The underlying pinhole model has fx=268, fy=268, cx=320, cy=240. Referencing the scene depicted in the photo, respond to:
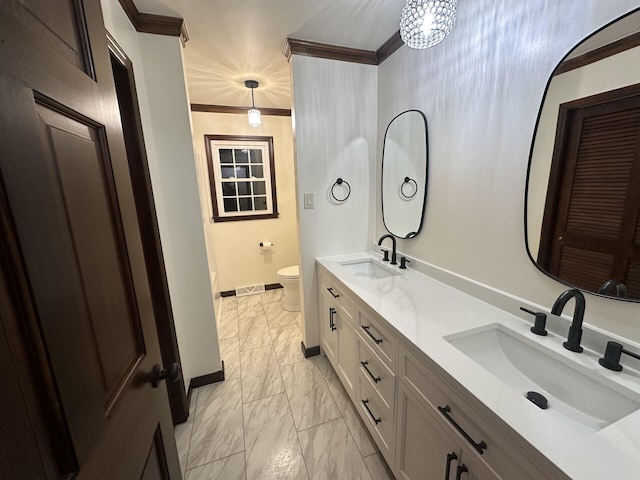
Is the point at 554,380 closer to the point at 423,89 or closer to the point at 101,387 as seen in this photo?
the point at 101,387

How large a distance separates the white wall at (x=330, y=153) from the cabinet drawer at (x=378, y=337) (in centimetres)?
81

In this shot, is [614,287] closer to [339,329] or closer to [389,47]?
[339,329]

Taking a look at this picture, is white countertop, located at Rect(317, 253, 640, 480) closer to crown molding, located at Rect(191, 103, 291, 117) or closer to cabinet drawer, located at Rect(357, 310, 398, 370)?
cabinet drawer, located at Rect(357, 310, 398, 370)

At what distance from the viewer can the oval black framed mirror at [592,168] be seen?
0.82 meters

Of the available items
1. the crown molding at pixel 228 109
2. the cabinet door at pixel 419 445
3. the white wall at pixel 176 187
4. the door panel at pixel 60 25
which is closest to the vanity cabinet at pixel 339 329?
the cabinet door at pixel 419 445

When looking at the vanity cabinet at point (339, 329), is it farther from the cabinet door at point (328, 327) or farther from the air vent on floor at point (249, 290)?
the air vent on floor at point (249, 290)

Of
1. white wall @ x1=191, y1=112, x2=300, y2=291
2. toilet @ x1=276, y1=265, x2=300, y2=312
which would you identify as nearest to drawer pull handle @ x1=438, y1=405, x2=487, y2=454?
toilet @ x1=276, y1=265, x2=300, y2=312

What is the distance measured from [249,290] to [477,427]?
322cm

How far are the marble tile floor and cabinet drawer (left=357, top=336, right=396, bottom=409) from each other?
1.43 feet

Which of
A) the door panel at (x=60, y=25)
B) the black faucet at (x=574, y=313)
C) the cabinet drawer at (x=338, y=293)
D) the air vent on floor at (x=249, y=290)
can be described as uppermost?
the door panel at (x=60, y=25)

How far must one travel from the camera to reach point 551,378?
3.13 ft

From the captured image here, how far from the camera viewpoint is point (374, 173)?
2199 millimetres

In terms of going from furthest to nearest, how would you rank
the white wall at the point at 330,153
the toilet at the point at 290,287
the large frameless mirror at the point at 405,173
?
the toilet at the point at 290,287 < the white wall at the point at 330,153 < the large frameless mirror at the point at 405,173

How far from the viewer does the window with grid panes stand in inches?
129
